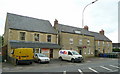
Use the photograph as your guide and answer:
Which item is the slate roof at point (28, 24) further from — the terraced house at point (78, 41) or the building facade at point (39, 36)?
the terraced house at point (78, 41)

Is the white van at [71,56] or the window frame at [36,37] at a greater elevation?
the window frame at [36,37]

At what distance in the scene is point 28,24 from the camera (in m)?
29.0

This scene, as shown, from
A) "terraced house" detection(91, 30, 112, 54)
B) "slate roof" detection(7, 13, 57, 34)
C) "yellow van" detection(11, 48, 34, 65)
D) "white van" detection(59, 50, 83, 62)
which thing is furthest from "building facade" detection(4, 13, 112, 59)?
"terraced house" detection(91, 30, 112, 54)

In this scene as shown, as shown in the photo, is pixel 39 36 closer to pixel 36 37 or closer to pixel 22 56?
pixel 36 37

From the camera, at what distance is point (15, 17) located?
94.8ft

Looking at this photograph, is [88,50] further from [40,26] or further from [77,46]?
[40,26]

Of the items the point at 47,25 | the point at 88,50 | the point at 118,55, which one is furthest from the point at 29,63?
the point at 118,55

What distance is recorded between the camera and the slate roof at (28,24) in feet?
87.6

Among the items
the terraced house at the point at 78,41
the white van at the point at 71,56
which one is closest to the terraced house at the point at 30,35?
the terraced house at the point at 78,41

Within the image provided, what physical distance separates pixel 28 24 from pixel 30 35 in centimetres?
300

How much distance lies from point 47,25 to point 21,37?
8.25 m

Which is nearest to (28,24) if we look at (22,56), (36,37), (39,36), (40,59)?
(36,37)

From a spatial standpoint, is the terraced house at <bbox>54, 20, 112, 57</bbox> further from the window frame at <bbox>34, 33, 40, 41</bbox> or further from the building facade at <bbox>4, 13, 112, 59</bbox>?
the window frame at <bbox>34, 33, 40, 41</bbox>

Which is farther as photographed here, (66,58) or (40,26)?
(40,26)
